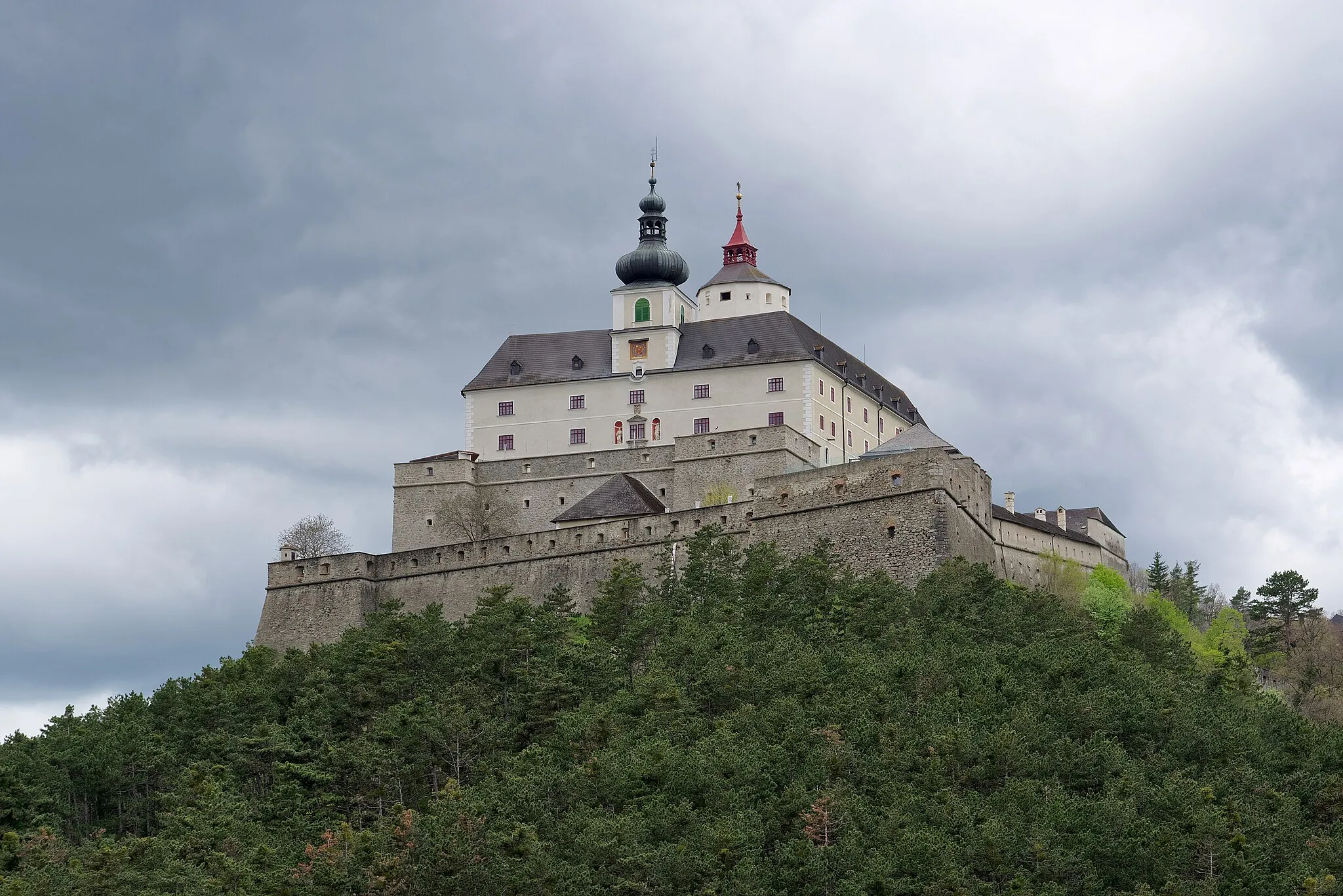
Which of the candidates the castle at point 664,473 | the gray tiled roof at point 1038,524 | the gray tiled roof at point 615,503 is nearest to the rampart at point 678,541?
the castle at point 664,473

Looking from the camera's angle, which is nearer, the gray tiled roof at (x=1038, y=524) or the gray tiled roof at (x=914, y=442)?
the gray tiled roof at (x=914, y=442)

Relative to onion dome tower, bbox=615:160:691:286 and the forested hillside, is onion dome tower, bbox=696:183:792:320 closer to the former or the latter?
onion dome tower, bbox=615:160:691:286

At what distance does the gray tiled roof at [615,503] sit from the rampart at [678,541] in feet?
7.49

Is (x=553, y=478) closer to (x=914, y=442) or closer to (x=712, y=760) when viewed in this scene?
(x=914, y=442)

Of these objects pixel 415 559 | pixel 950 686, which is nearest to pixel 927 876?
pixel 950 686

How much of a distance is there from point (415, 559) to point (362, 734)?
52.9 feet

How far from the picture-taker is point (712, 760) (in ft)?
143

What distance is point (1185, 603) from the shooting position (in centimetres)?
7588

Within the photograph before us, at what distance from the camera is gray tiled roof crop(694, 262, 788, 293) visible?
82.1m

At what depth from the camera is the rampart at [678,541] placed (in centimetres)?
5825

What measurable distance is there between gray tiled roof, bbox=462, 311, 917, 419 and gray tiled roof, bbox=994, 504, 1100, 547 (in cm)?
762

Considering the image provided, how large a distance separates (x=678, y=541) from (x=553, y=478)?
12.0m

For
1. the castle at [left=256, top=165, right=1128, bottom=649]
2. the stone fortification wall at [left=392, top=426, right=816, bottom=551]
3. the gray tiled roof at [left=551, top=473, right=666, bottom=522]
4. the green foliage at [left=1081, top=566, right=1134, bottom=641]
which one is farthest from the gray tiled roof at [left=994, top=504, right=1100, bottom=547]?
the gray tiled roof at [left=551, top=473, right=666, bottom=522]

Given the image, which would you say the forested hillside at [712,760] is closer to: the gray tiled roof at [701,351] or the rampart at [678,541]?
the rampart at [678,541]
